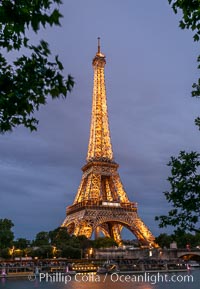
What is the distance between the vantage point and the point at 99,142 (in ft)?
331

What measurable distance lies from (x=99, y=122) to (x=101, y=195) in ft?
59.8

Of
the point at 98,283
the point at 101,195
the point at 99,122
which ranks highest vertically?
the point at 99,122

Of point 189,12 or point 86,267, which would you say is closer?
point 189,12

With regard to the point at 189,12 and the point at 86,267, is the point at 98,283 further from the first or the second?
the point at 189,12

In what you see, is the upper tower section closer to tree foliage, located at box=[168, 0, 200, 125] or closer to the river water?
the river water

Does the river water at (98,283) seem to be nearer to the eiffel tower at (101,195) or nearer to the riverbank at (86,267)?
the riverbank at (86,267)

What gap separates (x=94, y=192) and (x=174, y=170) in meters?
81.8

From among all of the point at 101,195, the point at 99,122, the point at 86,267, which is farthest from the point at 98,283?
the point at 99,122

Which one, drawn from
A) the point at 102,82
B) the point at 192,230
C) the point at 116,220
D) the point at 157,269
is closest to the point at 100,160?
the point at 116,220

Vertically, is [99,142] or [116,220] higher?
[99,142]

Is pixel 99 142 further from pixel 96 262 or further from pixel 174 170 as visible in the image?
pixel 174 170

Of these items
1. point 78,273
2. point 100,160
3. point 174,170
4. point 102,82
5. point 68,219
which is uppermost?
point 102,82

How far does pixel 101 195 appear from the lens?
3824 inches

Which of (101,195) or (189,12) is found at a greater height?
(101,195)
